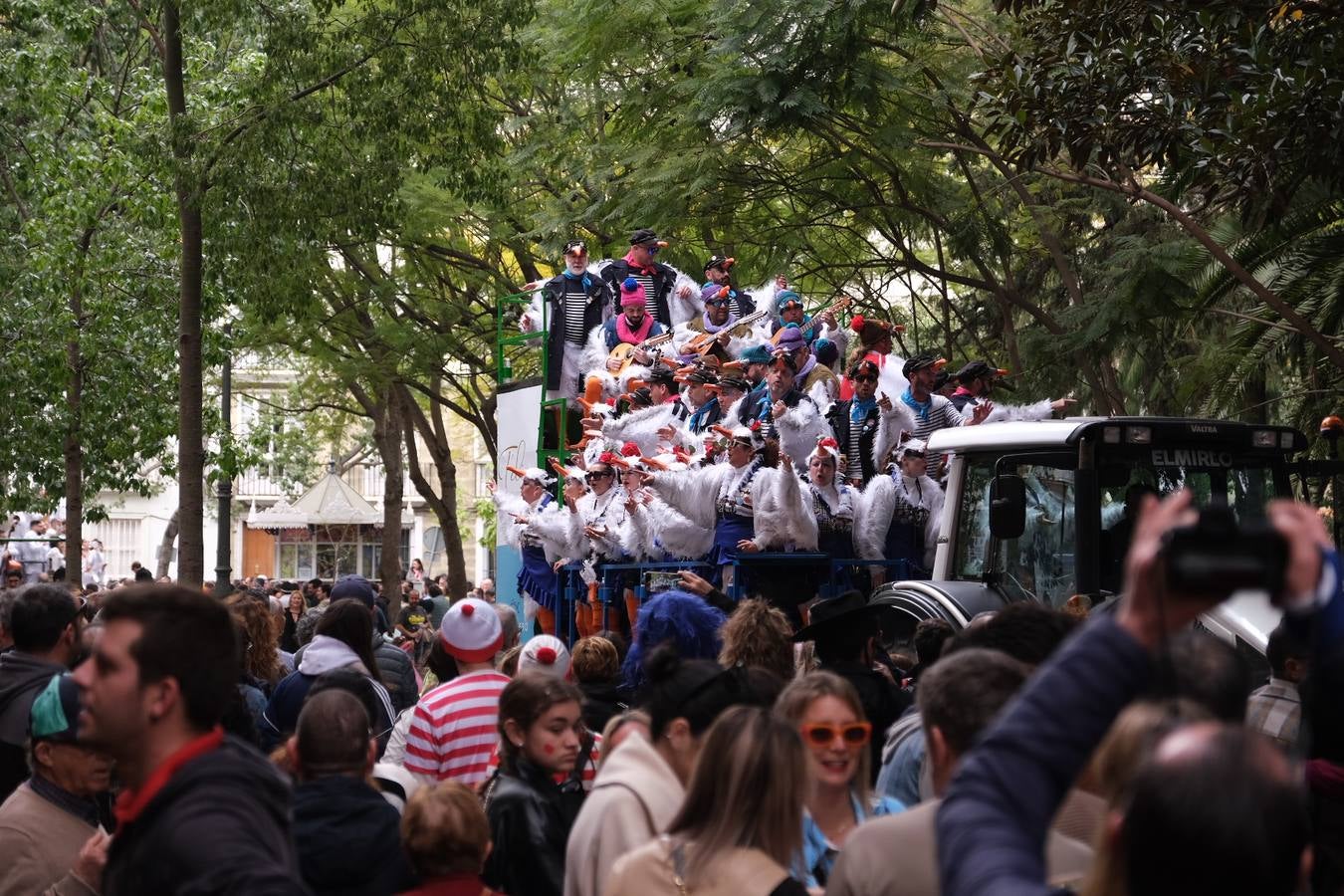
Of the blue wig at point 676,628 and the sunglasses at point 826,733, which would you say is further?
the blue wig at point 676,628

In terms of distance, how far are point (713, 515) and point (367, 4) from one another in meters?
7.02

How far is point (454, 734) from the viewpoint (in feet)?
21.7

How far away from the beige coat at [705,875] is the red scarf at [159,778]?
3.26 feet

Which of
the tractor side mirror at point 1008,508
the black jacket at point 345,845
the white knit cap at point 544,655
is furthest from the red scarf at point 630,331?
the black jacket at point 345,845

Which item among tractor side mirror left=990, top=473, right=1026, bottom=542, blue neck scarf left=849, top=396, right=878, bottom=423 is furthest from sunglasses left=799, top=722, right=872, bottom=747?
blue neck scarf left=849, top=396, right=878, bottom=423

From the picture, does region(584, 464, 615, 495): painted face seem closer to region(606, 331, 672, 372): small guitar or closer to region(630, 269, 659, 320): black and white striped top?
region(606, 331, 672, 372): small guitar

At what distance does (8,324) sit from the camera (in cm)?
2192

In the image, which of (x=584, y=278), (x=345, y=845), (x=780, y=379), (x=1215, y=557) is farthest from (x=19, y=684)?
(x=584, y=278)

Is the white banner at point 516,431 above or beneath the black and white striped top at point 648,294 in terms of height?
beneath

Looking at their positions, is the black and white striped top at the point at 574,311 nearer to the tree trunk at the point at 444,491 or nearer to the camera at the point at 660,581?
the camera at the point at 660,581

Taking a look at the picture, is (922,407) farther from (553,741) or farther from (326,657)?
(553,741)

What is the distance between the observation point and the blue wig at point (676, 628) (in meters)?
8.22

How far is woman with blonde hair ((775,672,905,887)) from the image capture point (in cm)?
480

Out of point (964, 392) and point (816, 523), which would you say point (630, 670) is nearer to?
point (816, 523)
